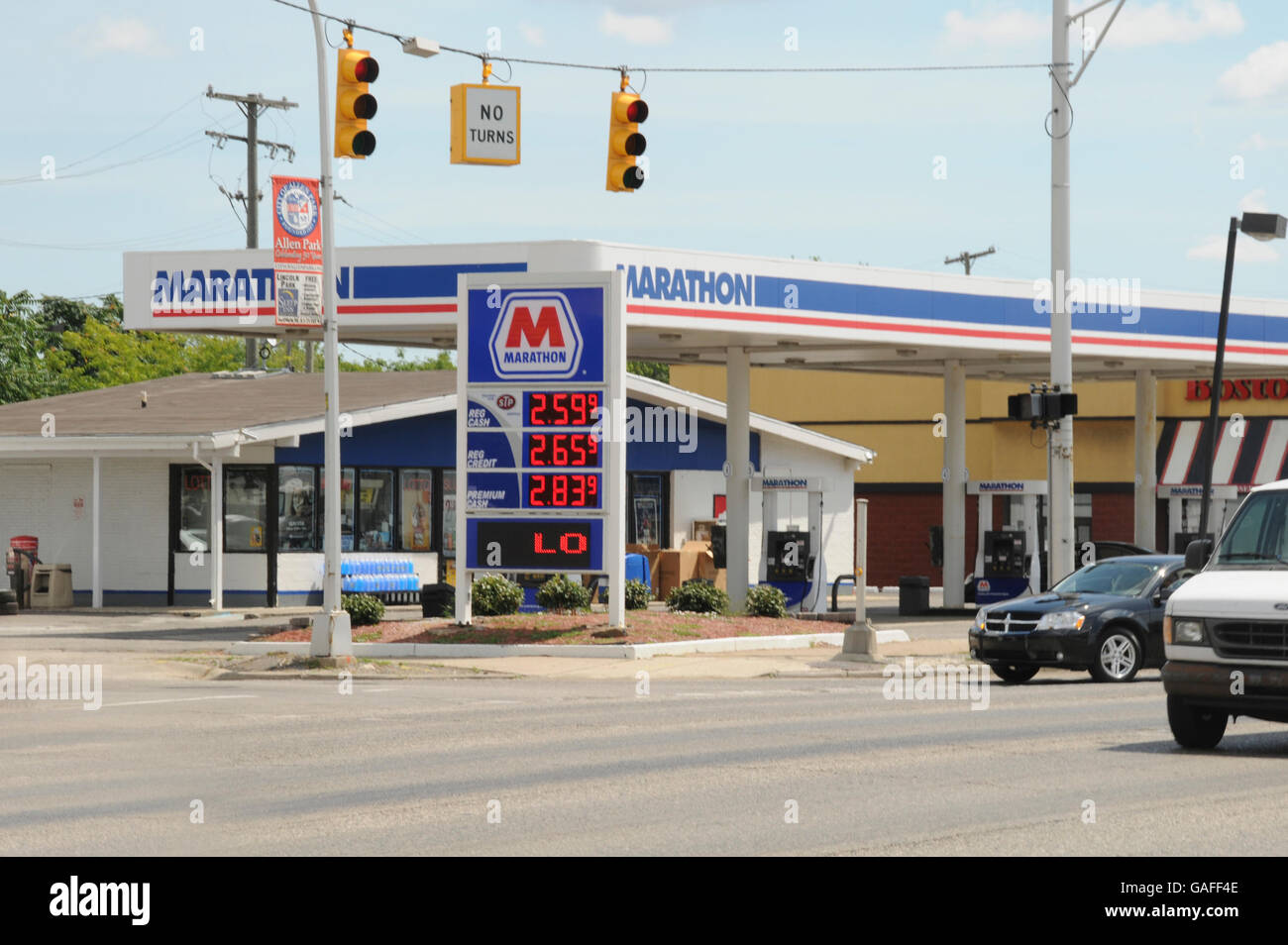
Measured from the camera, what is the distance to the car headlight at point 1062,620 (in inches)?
814

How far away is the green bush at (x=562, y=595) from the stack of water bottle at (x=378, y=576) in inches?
328

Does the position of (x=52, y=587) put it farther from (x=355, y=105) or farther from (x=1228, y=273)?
(x=1228, y=273)

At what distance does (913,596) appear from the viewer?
36875 millimetres

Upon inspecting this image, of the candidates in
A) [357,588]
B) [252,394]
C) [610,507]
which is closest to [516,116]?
[610,507]

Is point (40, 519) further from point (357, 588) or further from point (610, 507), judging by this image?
point (610, 507)

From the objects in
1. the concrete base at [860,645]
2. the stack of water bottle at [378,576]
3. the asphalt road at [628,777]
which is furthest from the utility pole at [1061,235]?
the stack of water bottle at [378,576]

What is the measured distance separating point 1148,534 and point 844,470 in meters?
8.60

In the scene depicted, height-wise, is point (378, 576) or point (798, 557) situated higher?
point (798, 557)

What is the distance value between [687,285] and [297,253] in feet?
26.2

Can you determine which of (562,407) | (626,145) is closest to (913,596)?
(562,407)

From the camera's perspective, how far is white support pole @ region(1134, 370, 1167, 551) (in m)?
41.6

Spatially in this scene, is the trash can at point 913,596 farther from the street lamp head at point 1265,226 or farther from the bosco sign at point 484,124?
the bosco sign at point 484,124

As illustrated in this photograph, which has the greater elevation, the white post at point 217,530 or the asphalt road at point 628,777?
the white post at point 217,530
